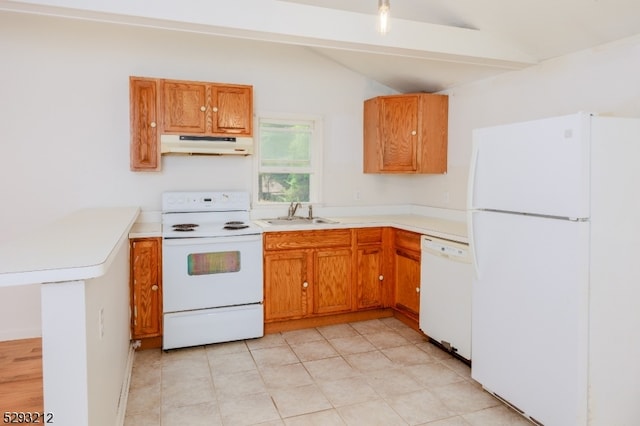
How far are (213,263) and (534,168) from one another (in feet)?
7.89

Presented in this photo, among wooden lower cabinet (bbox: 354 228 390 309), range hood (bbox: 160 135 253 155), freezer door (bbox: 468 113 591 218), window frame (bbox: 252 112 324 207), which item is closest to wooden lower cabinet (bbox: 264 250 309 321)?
wooden lower cabinet (bbox: 354 228 390 309)

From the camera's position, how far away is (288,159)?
175 inches

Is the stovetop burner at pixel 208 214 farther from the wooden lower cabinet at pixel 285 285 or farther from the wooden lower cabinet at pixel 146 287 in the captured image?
the wooden lower cabinet at pixel 285 285

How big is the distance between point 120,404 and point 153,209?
72.9 inches

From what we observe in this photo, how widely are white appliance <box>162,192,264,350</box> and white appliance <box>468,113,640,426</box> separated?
6.48 ft

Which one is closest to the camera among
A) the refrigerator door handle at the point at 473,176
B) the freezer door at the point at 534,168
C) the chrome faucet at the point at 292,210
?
the freezer door at the point at 534,168

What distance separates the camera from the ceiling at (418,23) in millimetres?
2555

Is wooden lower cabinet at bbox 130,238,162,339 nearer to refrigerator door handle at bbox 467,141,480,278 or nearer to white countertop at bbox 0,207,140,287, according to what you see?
white countertop at bbox 0,207,140,287

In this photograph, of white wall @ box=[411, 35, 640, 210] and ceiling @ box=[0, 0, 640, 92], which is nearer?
ceiling @ box=[0, 0, 640, 92]

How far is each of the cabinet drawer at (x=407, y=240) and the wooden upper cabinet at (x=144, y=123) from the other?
2197mm

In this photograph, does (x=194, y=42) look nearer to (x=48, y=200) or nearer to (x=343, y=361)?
(x=48, y=200)

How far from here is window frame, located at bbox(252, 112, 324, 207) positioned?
14.0ft

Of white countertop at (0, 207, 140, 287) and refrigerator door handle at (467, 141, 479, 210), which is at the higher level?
refrigerator door handle at (467, 141, 479, 210)

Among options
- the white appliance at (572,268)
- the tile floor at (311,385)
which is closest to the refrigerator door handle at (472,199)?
the white appliance at (572,268)
